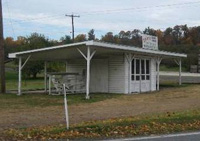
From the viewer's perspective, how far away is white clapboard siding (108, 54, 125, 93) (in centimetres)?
2447

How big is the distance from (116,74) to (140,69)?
216 centimetres

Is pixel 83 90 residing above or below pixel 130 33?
below

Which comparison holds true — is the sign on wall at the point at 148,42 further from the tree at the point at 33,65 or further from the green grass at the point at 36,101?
the tree at the point at 33,65

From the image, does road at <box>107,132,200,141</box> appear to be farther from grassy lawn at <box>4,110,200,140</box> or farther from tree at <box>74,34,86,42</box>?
tree at <box>74,34,86,42</box>

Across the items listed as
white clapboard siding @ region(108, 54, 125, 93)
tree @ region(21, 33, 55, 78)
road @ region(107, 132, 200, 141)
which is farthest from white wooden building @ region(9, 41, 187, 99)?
tree @ region(21, 33, 55, 78)

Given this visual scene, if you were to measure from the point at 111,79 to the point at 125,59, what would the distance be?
5.75 ft

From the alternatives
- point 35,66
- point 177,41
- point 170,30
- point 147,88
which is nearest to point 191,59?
point 177,41

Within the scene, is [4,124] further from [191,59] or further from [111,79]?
[191,59]

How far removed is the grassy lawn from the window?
46.9 ft

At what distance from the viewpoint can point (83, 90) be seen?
25.7 metres

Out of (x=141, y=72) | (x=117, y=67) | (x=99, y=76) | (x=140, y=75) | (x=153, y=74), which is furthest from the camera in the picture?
(x=153, y=74)

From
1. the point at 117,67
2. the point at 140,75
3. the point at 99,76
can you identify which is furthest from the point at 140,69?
the point at 99,76

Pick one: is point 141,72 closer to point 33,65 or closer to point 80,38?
point 33,65

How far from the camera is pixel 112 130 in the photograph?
959cm
